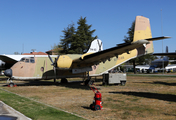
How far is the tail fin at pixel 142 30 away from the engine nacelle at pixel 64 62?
9450 mm

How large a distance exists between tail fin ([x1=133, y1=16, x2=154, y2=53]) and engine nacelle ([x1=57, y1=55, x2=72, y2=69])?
31.0 ft

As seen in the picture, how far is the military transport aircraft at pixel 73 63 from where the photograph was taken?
18.5 metres

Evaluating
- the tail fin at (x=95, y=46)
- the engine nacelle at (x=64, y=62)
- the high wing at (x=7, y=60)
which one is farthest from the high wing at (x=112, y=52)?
the high wing at (x=7, y=60)

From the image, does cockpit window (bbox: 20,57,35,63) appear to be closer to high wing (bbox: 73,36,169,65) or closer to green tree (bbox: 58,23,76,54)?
high wing (bbox: 73,36,169,65)

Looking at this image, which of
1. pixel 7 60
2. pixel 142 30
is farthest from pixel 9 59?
pixel 142 30

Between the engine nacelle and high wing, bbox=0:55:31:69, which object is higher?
high wing, bbox=0:55:31:69

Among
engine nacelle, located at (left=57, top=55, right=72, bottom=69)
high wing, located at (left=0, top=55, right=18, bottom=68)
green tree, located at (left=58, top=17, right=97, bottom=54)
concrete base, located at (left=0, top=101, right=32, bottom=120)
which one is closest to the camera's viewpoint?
concrete base, located at (left=0, top=101, right=32, bottom=120)

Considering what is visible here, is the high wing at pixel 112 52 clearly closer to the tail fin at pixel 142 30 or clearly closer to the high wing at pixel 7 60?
the tail fin at pixel 142 30

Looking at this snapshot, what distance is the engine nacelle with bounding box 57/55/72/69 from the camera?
18484 millimetres

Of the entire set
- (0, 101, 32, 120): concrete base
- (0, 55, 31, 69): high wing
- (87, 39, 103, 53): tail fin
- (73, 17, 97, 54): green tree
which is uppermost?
(73, 17, 97, 54): green tree

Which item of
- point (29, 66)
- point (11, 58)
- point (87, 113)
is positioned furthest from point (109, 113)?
point (11, 58)

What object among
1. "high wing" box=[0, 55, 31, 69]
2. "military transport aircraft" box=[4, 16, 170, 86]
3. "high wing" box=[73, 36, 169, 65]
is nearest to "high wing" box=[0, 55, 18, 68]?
"high wing" box=[0, 55, 31, 69]

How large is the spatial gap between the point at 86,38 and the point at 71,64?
33.0m

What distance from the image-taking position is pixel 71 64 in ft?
63.5
